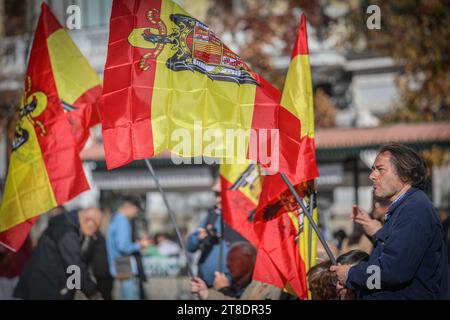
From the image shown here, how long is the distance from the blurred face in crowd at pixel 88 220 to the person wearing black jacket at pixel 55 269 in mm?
679

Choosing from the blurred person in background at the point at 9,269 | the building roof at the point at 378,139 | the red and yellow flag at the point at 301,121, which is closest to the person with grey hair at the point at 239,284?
the red and yellow flag at the point at 301,121

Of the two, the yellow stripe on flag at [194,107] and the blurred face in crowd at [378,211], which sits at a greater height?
the yellow stripe on flag at [194,107]

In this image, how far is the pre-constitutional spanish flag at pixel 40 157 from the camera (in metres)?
5.92

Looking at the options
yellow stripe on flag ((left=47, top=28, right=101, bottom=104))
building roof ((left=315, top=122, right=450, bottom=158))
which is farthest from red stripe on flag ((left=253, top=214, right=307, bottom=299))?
building roof ((left=315, top=122, right=450, bottom=158))

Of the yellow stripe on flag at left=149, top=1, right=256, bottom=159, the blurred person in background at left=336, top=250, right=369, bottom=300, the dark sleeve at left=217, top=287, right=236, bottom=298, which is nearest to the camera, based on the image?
the blurred person in background at left=336, top=250, right=369, bottom=300

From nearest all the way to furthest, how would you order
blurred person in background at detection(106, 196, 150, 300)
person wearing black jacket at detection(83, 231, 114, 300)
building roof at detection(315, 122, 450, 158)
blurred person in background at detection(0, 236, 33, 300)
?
1. blurred person in background at detection(0, 236, 33, 300)
2. person wearing black jacket at detection(83, 231, 114, 300)
3. blurred person in background at detection(106, 196, 150, 300)
4. building roof at detection(315, 122, 450, 158)

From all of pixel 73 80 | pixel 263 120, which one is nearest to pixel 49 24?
pixel 73 80

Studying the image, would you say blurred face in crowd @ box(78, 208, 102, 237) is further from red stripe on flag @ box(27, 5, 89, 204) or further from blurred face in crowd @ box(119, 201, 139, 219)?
blurred face in crowd @ box(119, 201, 139, 219)

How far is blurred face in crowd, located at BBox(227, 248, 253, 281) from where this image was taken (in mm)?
6316

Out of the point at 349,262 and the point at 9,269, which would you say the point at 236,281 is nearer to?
the point at 349,262

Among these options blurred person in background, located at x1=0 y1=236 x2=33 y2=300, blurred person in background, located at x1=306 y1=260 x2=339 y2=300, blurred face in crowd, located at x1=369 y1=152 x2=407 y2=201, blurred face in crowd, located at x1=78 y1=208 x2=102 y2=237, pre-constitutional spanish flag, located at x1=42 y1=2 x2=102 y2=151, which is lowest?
blurred person in background, located at x1=0 y1=236 x2=33 y2=300

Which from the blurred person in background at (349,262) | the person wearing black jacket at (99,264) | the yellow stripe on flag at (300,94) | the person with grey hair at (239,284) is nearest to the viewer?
the blurred person in background at (349,262)

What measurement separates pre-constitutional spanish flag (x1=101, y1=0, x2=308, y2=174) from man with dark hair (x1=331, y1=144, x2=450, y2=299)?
105 centimetres

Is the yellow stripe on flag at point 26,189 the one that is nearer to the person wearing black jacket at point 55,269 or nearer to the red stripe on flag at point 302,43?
the person wearing black jacket at point 55,269
